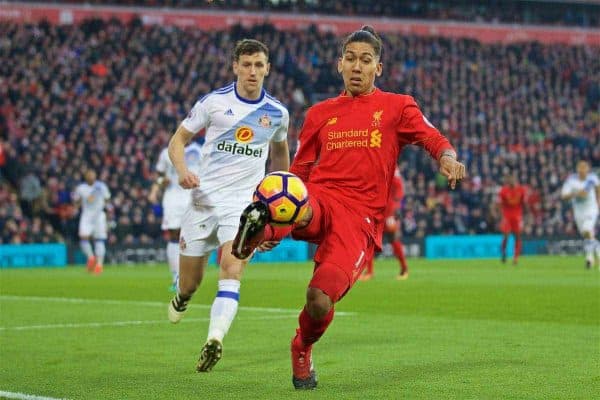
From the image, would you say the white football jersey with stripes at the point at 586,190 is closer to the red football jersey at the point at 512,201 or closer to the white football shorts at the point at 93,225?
the red football jersey at the point at 512,201

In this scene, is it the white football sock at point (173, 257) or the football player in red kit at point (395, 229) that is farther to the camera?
the football player in red kit at point (395, 229)

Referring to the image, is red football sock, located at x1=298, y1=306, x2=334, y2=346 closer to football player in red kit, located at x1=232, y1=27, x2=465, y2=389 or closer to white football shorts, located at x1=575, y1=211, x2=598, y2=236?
football player in red kit, located at x1=232, y1=27, x2=465, y2=389

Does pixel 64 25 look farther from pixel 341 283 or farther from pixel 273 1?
pixel 341 283

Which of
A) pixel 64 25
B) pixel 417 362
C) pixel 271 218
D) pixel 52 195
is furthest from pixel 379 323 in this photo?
pixel 64 25

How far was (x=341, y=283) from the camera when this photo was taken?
6941 mm

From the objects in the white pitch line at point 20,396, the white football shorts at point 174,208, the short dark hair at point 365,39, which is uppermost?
the short dark hair at point 365,39

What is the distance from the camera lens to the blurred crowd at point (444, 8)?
44.2 meters

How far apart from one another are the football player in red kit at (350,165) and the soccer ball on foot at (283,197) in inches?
15.4

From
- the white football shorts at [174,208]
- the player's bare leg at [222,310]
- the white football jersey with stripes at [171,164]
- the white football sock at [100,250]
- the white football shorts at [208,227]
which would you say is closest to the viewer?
the player's bare leg at [222,310]

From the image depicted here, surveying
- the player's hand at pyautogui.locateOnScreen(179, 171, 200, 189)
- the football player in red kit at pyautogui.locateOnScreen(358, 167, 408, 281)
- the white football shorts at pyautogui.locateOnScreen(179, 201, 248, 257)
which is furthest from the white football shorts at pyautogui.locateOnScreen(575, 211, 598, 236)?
the player's hand at pyautogui.locateOnScreen(179, 171, 200, 189)

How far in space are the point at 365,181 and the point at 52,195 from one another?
81.7 ft

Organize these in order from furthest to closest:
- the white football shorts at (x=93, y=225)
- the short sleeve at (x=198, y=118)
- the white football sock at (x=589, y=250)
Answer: the white football sock at (x=589, y=250)
the white football shorts at (x=93, y=225)
the short sleeve at (x=198, y=118)

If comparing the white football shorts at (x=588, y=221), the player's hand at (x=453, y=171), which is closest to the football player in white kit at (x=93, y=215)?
the white football shorts at (x=588, y=221)

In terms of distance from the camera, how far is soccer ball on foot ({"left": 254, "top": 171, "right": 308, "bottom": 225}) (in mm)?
6461
